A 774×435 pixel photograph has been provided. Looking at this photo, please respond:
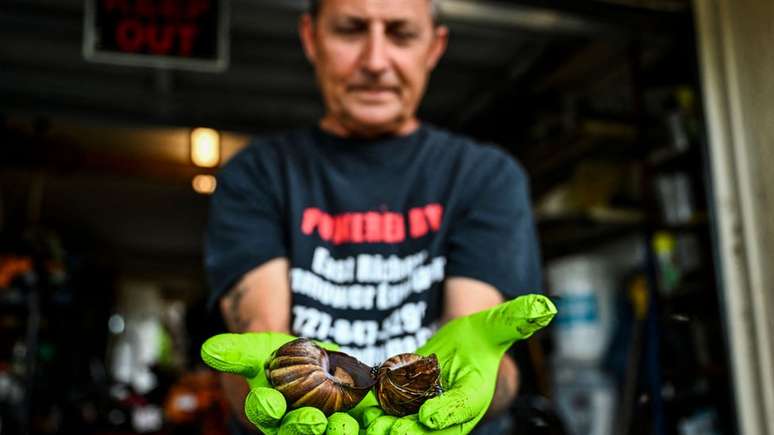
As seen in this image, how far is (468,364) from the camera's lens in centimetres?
102

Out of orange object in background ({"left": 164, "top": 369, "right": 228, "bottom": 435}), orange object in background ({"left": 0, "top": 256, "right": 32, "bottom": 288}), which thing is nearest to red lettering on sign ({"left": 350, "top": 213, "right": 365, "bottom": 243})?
orange object in background ({"left": 164, "top": 369, "right": 228, "bottom": 435})

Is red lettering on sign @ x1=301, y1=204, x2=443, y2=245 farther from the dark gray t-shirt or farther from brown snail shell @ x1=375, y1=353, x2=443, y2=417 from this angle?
brown snail shell @ x1=375, y1=353, x2=443, y2=417

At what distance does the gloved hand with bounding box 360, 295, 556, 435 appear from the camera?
33.8 inches

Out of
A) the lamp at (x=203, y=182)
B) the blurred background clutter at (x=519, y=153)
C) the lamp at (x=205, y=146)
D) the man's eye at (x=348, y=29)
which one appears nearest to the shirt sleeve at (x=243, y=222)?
the blurred background clutter at (x=519, y=153)

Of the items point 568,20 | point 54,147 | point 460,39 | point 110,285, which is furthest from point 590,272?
point 110,285

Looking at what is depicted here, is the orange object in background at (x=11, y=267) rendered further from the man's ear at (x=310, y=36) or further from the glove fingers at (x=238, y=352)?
the glove fingers at (x=238, y=352)

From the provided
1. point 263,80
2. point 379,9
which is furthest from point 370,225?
point 263,80

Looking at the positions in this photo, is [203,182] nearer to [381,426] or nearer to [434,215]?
[434,215]

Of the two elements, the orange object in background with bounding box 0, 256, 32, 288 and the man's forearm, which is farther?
the orange object in background with bounding box 0, 256, 32, 288

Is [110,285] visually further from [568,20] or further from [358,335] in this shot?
[358,335]

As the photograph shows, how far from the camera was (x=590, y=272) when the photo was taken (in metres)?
5.22

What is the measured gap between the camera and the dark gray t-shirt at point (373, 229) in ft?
4.58

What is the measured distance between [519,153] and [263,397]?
4223mm

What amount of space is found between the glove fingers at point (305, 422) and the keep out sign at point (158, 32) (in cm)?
247
